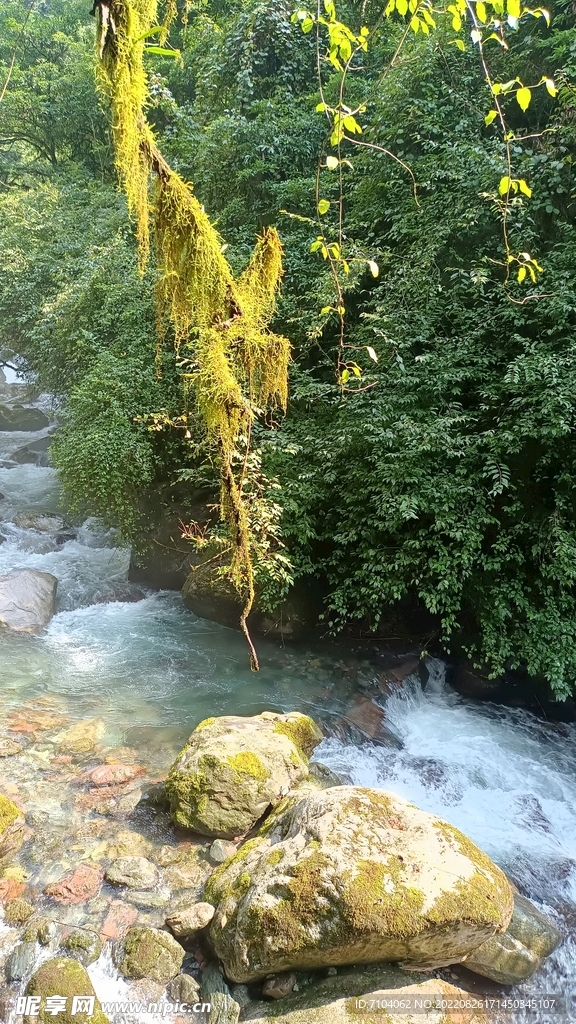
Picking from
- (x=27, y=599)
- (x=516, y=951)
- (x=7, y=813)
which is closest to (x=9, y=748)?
(x=7, y=813)

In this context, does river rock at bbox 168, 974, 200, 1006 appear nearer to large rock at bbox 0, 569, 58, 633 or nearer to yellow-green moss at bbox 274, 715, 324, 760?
yellow-green moss at bbox 274, 715, 324, 760

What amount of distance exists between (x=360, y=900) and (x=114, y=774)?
243 centimetres

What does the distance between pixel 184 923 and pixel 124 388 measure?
5.84 meters

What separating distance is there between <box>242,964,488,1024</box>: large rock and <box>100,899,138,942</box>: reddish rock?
0.82 m

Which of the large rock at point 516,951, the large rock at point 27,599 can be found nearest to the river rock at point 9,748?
the large rock at point 27,599

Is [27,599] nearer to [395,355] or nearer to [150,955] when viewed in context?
[150,955]

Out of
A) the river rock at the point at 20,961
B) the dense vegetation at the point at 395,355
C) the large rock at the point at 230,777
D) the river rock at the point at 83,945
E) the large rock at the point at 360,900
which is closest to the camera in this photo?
the large rock at the point at 360,900

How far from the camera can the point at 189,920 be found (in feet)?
10.9

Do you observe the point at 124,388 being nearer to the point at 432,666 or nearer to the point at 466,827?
the point at 432,666

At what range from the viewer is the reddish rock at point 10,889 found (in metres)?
3.45

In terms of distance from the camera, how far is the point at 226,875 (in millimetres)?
3518

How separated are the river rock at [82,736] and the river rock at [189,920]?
6.06 feet

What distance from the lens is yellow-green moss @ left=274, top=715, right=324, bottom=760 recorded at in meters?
4.82

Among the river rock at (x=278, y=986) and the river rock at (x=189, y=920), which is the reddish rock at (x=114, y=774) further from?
the river rock at (x=278, y=986)
